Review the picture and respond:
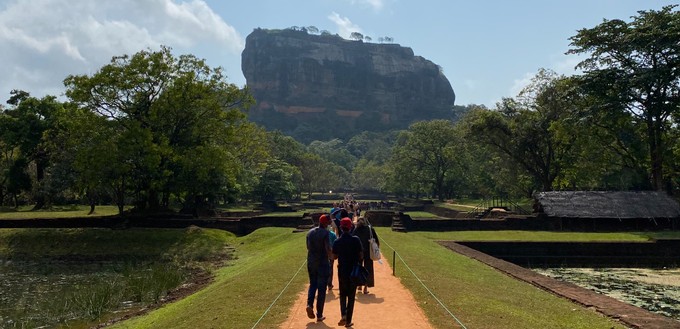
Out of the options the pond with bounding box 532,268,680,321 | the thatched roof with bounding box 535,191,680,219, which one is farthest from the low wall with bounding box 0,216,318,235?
the pond with bounding box 532,268,680,321

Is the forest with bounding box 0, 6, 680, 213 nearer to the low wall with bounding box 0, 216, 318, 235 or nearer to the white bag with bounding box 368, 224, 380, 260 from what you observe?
the low wall with bounding box 0, 216, 318, 235

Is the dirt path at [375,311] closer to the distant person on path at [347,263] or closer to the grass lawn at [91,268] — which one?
the distant person on path at [347,263]

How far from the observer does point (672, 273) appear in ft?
74.2

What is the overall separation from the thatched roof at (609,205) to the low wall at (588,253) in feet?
22.9

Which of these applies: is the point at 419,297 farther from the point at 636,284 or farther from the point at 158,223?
the point at 158,223

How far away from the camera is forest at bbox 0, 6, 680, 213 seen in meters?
33.2

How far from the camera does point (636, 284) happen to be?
64.6ft

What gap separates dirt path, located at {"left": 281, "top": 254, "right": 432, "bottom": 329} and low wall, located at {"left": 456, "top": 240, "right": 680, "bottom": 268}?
16254 millimetres

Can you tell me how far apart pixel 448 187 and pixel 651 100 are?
3587 cm

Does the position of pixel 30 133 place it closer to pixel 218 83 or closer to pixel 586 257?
pixel 218 83

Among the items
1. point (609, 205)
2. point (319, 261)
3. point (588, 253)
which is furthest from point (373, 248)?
point (609, 205)

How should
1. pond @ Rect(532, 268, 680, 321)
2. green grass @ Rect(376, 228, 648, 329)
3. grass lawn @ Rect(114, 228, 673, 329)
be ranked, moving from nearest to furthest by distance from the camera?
grass lawn @ Rect(114, 228, 673, 329) → green grass @ Rect(376, 228, 648, 329) → pond @ Rect(532, 268, 680, 321)

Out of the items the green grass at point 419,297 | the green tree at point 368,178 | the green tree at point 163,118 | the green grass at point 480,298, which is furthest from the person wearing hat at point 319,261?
the green tree at point 368,178

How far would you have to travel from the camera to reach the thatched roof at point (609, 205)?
34.0 m
